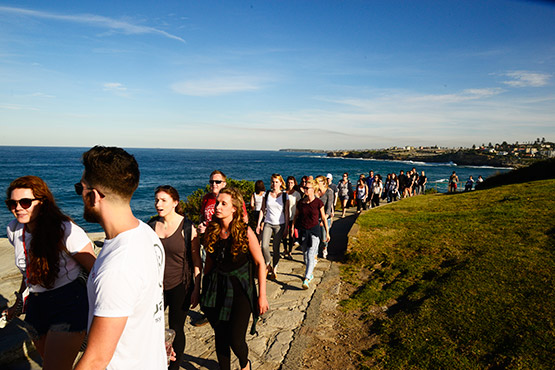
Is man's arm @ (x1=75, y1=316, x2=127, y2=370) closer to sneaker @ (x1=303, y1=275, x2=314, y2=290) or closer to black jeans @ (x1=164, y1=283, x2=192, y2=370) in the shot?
black jeans @ (x1=164, y1=283, x2=192, y2=370)

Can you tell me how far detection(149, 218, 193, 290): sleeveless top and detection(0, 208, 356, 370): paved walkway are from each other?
3.75ft

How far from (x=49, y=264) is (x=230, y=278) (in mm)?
1544

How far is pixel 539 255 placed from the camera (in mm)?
6371

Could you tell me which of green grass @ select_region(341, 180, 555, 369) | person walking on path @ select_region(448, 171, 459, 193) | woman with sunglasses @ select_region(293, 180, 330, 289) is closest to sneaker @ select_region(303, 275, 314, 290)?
woman with sunglasses @ select_region(293, 180, 330, 289)

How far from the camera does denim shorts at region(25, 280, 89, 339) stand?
2.51m

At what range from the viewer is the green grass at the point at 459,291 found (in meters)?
3.77

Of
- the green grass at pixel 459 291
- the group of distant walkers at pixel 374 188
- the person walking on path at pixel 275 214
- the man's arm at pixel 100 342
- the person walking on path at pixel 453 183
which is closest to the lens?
the man's arm at pixel 100 342

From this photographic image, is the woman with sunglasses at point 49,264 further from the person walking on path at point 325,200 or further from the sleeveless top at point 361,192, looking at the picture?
the sleeveless top at point 361,192

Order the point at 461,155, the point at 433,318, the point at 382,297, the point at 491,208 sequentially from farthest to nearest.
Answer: the point at 461,155 < the point at 491,208 < the point at 382,297 < the point at 433,318

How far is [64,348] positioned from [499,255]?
7.44 meters

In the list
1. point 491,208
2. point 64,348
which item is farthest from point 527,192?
point 64,348

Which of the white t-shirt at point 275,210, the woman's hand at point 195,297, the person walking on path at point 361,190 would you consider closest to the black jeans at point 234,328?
the woman's hand at point 195,297

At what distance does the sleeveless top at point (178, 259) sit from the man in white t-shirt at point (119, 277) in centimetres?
183

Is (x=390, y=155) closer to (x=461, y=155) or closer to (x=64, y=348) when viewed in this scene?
(x=461, y=155)
